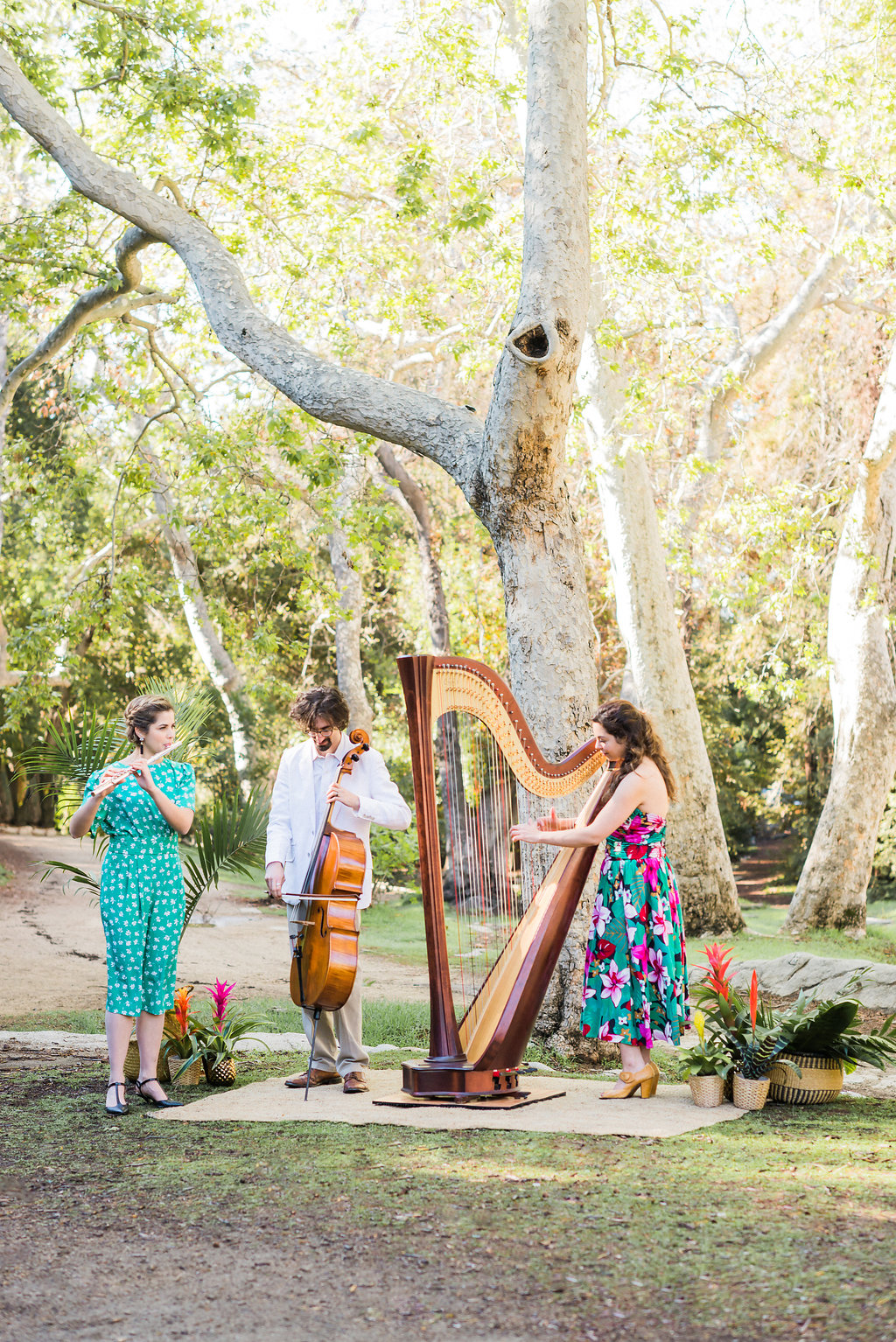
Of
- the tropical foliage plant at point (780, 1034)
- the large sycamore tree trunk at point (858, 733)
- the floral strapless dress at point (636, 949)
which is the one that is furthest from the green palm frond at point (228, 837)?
the large sycamore tree trunk at point (858, 733)

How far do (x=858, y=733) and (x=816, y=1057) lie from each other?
7.76m

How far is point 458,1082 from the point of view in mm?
4926

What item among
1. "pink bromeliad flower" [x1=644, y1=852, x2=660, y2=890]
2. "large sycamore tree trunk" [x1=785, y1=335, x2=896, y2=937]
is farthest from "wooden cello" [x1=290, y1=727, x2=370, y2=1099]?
"large sycamore tree trunk" [x1=785, y1=335, x2=896, y2=937]

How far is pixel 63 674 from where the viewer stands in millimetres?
18625

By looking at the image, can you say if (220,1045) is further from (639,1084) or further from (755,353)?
(755,353)

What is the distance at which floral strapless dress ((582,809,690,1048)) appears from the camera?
5211 millimetres

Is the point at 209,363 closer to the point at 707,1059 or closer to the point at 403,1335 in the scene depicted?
the point at 707,1059

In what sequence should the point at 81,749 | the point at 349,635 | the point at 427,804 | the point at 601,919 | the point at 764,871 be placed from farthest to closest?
the point at 764,871, the point at 349,635, the point at 81,749, the point at 601,919, the point at 427,804

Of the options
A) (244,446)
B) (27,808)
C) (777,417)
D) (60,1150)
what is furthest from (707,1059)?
(27,808)

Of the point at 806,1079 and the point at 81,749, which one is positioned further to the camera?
the point at 81,749

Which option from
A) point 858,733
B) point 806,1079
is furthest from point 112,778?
point 858,733

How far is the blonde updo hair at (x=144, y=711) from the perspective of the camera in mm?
4996

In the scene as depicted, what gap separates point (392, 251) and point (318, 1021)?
888cm

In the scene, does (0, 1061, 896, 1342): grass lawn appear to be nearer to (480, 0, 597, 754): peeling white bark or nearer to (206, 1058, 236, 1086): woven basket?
(206, 1058, 236, 1086): woven basket
